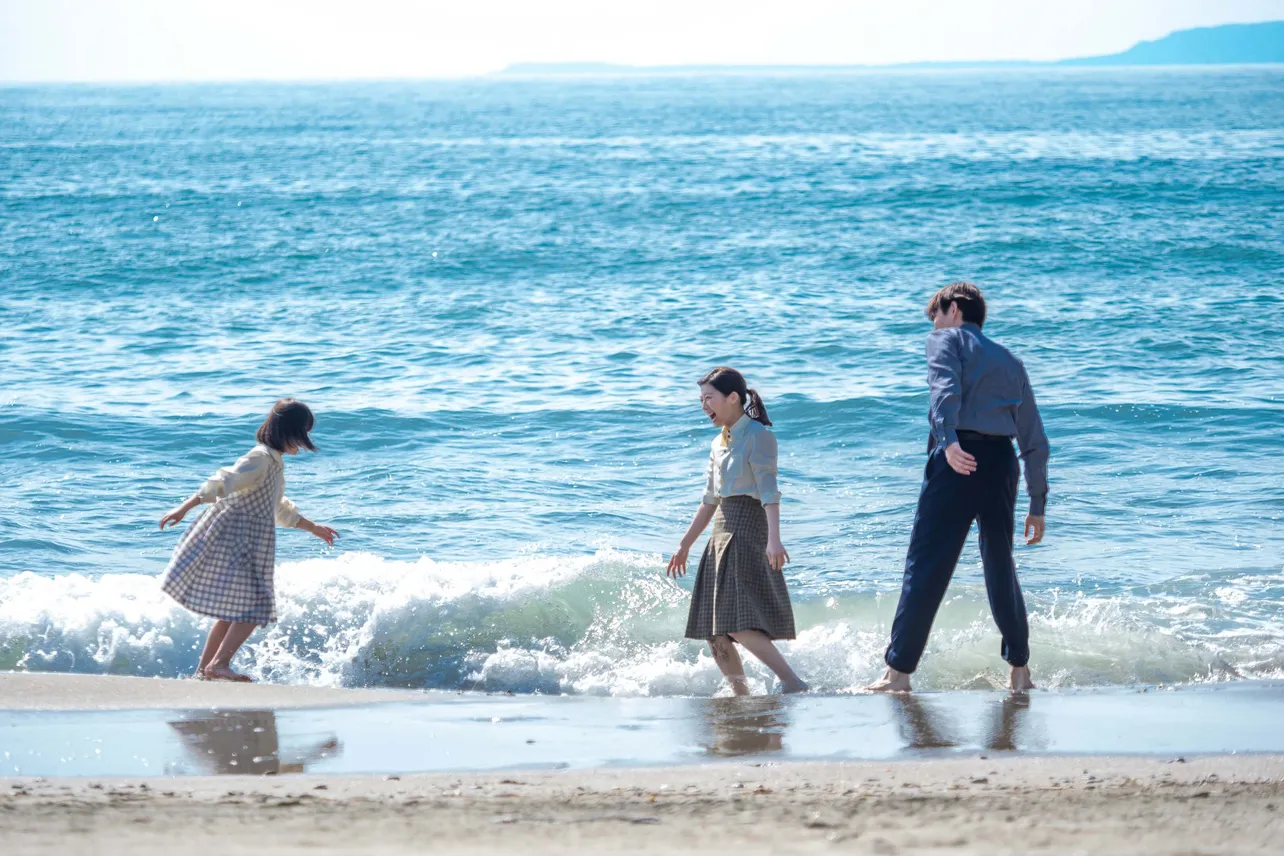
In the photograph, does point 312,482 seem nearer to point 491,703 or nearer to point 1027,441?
point 491,703

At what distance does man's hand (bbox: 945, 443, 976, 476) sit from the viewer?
5352 mm

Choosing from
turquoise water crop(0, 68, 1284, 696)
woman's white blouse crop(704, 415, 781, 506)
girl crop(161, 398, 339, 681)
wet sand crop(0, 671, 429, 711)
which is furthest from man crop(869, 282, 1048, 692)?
girl crop(161, 398, 339, 681)

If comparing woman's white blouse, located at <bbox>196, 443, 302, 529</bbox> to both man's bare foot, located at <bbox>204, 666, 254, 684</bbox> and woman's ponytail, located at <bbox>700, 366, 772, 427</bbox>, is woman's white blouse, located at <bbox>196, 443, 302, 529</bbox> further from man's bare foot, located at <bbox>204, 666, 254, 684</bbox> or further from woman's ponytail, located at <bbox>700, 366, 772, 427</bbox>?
woman's ponytail, located at <bbox>700, 366, 772, 427</bbox>

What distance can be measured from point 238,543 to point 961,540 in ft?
10.9

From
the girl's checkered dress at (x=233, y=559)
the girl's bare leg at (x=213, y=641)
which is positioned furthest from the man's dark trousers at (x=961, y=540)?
the girl's bare leg at (x=213, y=641)

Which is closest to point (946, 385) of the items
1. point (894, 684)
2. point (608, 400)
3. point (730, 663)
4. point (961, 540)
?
point (961, 540)

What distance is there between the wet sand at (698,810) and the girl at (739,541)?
1331 millimetres

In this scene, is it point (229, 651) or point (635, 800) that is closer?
point (635, 800)

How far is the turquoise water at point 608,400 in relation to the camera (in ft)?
23.3

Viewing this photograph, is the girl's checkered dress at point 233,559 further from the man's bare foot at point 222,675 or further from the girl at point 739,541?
the girl at point 739,541

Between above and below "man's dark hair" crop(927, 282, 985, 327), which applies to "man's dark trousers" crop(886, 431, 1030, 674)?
below

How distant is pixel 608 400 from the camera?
44.8 ft

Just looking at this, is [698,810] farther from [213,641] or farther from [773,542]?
[213,641]

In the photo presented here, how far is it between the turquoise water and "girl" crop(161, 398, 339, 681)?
685mm
